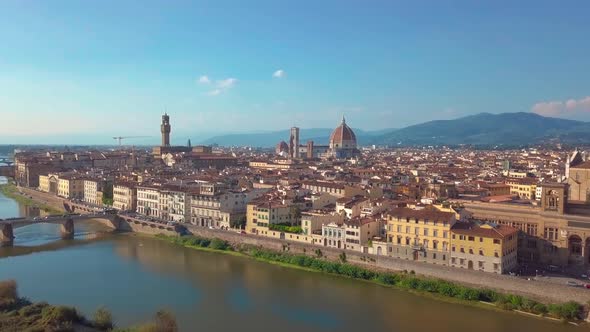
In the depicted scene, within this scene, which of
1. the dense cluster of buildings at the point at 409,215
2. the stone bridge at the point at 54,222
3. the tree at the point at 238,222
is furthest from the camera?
the tree at the point at 238,222

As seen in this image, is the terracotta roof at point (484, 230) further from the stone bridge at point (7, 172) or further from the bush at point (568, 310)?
the stone bridge at point (7, 172)

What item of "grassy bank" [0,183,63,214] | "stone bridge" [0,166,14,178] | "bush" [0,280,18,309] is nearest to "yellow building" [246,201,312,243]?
"bush" [0,280,18,309]

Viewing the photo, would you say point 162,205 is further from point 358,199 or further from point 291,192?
point 358,199

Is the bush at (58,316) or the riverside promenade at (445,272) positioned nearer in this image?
the bush at (58,316)

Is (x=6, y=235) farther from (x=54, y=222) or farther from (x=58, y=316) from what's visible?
(x=58, y=316)

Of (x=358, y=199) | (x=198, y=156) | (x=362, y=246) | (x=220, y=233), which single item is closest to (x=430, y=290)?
(x=362, y=246)

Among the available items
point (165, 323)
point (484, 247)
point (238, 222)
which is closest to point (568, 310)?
point (484, 247)

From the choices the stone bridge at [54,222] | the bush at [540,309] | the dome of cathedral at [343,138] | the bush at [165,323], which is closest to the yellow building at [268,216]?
the stone bridge at [54,222]
